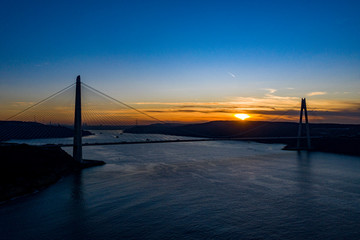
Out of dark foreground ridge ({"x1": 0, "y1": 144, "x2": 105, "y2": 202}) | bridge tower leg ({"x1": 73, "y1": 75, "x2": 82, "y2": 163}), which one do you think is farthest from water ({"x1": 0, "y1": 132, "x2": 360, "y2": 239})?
bridge tower leg ({"x1": 73, "y1": 75, "x2": 82, "y2": 163})

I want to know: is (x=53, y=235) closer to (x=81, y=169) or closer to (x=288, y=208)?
(x=288, y=208)

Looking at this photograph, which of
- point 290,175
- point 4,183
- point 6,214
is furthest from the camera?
point 290,175

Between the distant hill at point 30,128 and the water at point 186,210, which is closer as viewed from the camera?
the water at point 186,210

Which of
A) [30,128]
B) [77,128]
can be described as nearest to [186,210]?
[77,128]

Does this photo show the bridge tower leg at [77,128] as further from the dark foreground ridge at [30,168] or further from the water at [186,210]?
the water at [186,210]

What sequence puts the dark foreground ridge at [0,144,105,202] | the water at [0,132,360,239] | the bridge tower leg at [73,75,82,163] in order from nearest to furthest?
the water at [0,132,360,239], the dark foreground ridge at [0,144,105,202], the bridge tower leg at [73,75,82,163]

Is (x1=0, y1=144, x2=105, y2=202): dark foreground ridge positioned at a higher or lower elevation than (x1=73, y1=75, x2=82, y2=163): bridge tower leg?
lower

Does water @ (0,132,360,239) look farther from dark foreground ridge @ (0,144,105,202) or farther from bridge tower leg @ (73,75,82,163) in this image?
bridge tower leg @ (73,75,82,163)

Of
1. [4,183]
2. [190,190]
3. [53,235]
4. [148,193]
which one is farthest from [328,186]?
[4,183]

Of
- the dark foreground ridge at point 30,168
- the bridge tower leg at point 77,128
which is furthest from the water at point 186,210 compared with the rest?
the bridge tower leg at point 77,128
